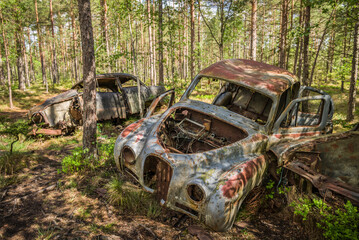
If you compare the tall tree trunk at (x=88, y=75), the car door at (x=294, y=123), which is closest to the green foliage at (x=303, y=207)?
the car door at (x=294, y=123)

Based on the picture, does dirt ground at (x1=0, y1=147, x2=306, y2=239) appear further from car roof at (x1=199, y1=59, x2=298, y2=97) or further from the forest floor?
car roof at (x1=199, y1=59, x2=298, y2=97)

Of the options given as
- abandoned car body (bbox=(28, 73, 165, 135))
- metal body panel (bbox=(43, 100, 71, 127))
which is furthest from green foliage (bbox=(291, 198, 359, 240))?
metal body panel (bbox=(43, 100, 71, 127))

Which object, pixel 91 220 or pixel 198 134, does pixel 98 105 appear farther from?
pixel 91 220

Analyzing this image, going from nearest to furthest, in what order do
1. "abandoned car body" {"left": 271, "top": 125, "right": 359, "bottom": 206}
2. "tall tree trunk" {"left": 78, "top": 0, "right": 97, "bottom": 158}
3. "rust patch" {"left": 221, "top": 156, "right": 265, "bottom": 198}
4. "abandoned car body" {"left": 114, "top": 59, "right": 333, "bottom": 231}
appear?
1. "rust patch" {"left": 221, "top": 156, "right": 265, "bottom": 198}
2. "abandoned car body" {"left": 114, "top": 59, "right": 333, "bottom": 231}
3. "abandoned car body" {"left": 271, "top": 125, "right": 359, "bottom": 206}
4. "tall tree trunk" {"left": 78, "top": 0, "right": 97, "bottom": 158}

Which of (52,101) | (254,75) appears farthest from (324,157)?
(52,101)

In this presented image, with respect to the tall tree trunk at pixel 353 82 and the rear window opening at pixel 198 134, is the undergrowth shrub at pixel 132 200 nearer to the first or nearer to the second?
the rear window opening at pixel 198 134

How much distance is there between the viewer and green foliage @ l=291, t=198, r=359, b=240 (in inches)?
93.7

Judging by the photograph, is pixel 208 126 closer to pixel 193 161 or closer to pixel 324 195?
pixel 193 161

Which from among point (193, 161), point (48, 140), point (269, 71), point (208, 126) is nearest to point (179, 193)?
point (193, 161)

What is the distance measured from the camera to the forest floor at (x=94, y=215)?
274 cm

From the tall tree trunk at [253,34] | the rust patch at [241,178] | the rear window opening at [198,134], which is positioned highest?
the tall tree trunk at [253,34]

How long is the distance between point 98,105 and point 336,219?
6.36 meters

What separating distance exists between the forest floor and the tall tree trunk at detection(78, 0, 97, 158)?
71cm

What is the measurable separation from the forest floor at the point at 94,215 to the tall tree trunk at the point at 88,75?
28.0 inches
